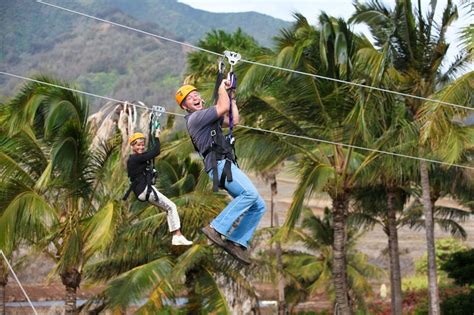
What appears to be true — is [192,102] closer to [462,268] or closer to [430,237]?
[430,237]

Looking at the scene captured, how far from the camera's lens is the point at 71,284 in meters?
19.8

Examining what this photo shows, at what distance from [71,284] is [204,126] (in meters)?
11.8

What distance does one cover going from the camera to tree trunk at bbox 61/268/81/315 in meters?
19.6

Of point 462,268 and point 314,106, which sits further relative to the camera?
point 462,268

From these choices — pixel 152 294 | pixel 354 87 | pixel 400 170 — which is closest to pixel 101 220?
pixel 152 294

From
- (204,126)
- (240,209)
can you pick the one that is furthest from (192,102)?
(240,209)

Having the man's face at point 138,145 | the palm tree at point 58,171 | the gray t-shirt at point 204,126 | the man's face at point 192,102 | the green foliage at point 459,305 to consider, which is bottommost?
the green foliage at point 459,305

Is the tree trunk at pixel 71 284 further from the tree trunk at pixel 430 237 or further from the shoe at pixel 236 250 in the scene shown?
Result: the shoe at pixel 236 250

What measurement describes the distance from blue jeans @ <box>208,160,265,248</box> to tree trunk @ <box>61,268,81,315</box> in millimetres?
11093

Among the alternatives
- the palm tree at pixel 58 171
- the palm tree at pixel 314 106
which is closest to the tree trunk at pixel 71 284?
the palm tree at pixel 58 171

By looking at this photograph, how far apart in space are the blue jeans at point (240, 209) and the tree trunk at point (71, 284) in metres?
11.1

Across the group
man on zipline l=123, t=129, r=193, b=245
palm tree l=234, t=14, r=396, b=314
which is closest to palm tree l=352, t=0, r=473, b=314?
palm tree l=234, t=14, r=396, b=314

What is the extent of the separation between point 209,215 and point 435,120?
5885mm

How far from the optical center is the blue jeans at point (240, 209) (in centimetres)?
865
